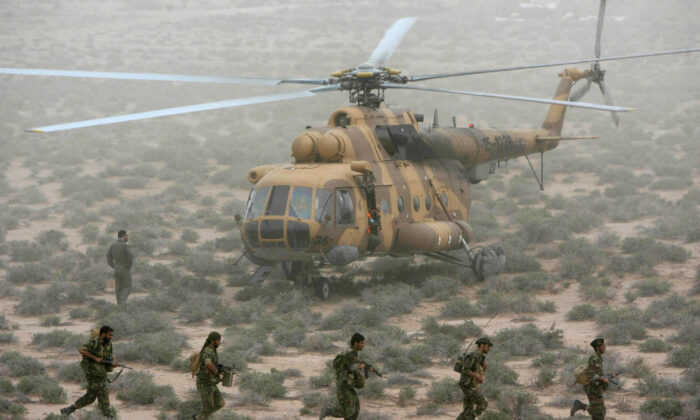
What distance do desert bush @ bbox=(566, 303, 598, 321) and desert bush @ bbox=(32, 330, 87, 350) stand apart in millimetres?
8072

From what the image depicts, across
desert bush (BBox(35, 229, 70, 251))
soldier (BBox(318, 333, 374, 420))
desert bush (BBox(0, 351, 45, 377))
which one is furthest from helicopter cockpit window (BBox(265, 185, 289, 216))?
desert bush (BBox(35, 229, 70, 251))

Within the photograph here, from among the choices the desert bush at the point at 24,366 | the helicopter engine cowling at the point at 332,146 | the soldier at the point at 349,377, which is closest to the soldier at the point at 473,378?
the soldier at the point at 349,377

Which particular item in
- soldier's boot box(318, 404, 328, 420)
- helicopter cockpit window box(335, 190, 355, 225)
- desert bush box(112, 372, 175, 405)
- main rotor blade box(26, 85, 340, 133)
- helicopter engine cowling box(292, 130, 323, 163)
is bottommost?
desert bush box(112, 372, 175, 405)

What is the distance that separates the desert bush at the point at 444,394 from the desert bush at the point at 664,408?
2133 millimetres

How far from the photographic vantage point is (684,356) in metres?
11.9

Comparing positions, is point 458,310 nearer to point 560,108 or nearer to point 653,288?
point 653,288

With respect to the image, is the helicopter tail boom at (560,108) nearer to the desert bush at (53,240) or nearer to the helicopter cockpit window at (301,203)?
the helicopter cockpit window at (301,203)

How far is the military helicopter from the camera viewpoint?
1548 cm

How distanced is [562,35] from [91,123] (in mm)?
54442

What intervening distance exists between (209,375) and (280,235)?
6.52m

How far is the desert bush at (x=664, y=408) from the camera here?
32.1 feet

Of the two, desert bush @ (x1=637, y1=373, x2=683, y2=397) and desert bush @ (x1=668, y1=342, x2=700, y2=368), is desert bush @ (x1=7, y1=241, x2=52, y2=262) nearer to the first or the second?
desert bush @ (x1=668, y1=342, x2=700, y2=368)

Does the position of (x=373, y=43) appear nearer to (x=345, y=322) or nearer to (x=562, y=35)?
(x=562, y=35)

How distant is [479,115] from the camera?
43500 millimetres
